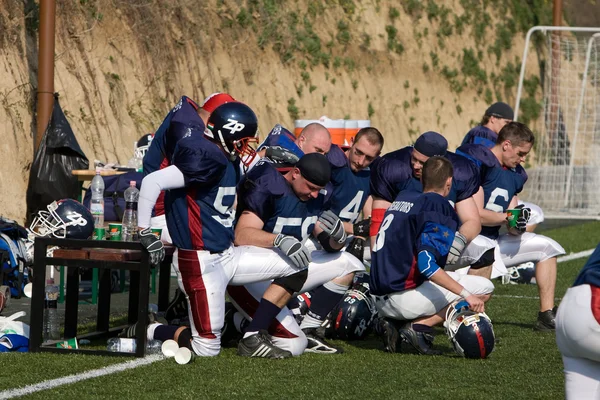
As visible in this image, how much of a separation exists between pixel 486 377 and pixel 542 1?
71.8ft

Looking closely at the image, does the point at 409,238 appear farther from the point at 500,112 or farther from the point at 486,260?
the point at 500,112

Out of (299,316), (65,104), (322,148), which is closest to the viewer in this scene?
(299,316)

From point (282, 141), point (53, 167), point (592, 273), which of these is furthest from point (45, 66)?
point (592, 273)

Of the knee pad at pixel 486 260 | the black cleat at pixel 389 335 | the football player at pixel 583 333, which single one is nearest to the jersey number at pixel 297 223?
the black cleat at pixel 389 335

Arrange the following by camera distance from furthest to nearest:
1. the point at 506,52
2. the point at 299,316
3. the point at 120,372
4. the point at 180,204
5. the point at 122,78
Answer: the point at 506,52
the point at 122,78
the point at 299,316
the point at 180,204
the point at 120,372

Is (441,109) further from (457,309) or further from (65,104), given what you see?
(457,309)

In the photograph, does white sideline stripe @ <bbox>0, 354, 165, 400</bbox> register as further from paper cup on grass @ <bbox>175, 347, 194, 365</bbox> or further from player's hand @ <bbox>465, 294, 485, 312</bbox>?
player's hand @ <bbox>465, 294, 485, 312</bbox>

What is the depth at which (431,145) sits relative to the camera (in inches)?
290

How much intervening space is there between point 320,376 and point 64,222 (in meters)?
2.25

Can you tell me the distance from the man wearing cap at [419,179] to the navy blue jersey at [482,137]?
1154 millimetres

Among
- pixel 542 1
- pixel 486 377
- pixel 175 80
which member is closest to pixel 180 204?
pixel 486 377

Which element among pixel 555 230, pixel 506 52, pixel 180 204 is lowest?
pixel 555 230

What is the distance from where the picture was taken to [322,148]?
792cm

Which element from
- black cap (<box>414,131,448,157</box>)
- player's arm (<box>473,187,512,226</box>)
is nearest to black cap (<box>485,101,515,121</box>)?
player's arm (<box>473,187,512,226</box>)
